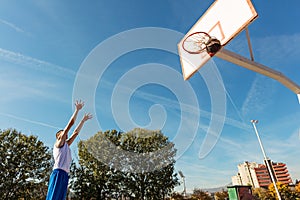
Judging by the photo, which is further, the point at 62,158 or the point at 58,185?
the point at 62,158

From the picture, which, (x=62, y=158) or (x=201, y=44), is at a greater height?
(x=201, y=44)

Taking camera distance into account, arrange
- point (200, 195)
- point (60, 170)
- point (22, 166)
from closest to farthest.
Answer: point (60, 170), point (22, 166), point (200, 195)

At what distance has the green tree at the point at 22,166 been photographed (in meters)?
15.3

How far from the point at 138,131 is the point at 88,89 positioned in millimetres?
15034

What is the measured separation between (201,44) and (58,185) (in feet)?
12.4

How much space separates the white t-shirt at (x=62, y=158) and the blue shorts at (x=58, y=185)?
56mm

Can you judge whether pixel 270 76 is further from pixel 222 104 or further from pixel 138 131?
pixel 138 131

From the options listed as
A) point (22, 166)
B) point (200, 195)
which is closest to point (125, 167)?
point (22, 166)

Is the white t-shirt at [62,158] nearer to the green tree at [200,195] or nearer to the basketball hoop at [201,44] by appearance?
the basketball hoop at [201,44]

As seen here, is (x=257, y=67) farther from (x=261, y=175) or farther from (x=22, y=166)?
(x=261, y=175)

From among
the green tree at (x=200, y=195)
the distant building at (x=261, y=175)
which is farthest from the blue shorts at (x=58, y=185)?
the distant building at (x=261, y=175)

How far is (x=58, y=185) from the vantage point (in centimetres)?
235

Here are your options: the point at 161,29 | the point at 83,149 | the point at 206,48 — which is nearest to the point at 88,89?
the point at 161,29

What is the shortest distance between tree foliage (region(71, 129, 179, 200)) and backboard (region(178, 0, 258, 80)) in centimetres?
1572
